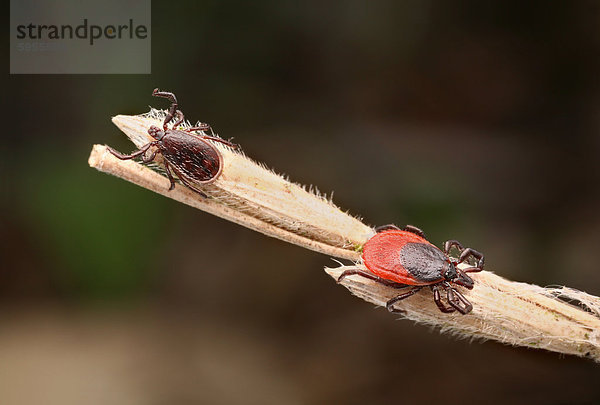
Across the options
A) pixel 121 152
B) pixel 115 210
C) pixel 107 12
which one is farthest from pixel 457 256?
pixel 107 12

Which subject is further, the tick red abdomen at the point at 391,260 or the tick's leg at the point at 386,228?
the tick's leg at the point at 386,228

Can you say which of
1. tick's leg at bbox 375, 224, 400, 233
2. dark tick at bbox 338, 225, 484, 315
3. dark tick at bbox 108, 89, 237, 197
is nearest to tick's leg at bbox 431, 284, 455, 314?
dark tick at bbox 338, 225, 484, 315

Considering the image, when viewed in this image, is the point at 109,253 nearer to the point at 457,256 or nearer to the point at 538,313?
the point at 457,256

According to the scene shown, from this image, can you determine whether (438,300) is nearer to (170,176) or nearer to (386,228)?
(386,228)

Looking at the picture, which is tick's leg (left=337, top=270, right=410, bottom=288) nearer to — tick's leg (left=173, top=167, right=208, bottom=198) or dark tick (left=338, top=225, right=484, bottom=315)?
dark tick (left=338, top=225, right=484, bottom=315)

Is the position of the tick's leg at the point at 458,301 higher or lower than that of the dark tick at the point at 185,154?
lower

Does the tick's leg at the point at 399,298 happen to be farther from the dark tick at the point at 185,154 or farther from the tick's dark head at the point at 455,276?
the dark tick at the point at 185,154

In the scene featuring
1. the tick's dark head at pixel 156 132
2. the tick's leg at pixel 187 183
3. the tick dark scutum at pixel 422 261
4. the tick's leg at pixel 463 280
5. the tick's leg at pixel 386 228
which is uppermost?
the tick's dark head at pixel 156 132

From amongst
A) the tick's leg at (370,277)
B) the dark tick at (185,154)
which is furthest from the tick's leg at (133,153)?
the tick's leg at (370,277)
